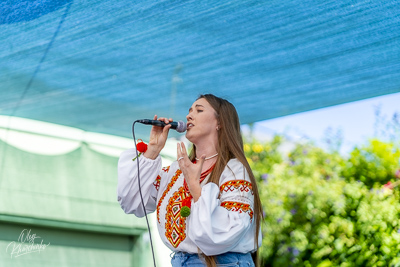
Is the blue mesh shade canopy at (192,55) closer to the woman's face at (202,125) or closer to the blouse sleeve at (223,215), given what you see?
the woman's face at (202,125)

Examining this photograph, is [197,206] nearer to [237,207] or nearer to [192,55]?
[237,207]

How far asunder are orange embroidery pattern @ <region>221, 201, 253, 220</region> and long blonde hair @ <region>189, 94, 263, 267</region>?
0.34ft

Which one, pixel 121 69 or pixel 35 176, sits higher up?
pixel 121 69

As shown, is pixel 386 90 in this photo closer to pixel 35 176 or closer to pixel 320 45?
pixel 320 45

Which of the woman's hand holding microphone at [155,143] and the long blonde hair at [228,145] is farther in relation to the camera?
the woman's hand holding microphone at [155,143]

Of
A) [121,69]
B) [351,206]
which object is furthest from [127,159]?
[351,206]

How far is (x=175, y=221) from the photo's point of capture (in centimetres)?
226

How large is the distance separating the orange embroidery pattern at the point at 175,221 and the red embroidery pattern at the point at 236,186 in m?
0.17

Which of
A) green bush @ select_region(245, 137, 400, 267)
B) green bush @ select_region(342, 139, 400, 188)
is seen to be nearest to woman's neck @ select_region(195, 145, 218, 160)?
green bush @ select_region(245, 137, 400, 267)

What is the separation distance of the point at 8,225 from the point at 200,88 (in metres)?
1.85

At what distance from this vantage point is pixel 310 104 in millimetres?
3922

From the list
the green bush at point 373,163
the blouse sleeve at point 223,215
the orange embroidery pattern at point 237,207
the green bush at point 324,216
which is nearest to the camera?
the blouse sleeve at point 223,215

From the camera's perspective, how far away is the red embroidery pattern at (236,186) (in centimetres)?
225

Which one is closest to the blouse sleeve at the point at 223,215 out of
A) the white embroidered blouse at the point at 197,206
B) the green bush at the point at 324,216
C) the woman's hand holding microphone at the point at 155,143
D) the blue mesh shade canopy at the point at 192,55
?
the white embroidered blouse at the point at 197,206
